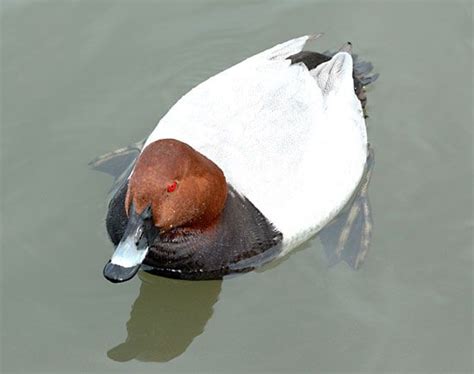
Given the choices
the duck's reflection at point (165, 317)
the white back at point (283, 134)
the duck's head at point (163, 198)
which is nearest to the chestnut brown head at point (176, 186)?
the duck's head at point (163, 198)

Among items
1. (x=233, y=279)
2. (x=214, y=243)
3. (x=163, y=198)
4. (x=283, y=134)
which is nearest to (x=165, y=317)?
(x=233, y=279)

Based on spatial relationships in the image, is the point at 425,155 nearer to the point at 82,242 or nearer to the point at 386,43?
the point at 386,43

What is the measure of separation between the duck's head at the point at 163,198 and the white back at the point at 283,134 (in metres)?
0.33

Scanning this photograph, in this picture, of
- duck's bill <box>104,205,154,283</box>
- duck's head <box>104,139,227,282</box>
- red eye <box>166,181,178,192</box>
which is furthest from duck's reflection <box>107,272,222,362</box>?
red eye <box>166,181,178,192</box>

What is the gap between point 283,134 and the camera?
5.79 metres

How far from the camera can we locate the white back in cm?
565

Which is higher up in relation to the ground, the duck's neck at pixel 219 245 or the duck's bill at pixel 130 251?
the duck's bill at pixel 130 251

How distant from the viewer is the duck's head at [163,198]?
16.4 feet

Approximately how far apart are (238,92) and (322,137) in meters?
0.56

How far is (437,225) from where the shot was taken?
6125 millimetres

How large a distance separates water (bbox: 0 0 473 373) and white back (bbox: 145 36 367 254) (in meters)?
0.32

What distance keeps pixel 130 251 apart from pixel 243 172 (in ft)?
3.05

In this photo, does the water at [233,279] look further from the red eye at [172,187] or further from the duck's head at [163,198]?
the red eye at [172,187]

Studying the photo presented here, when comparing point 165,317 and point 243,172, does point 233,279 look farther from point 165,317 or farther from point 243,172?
point 243,172
